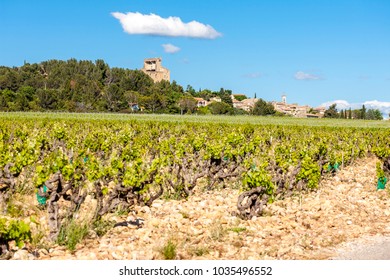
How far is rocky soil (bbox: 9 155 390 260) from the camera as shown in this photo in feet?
24.8

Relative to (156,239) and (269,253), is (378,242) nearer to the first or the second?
(269,253)

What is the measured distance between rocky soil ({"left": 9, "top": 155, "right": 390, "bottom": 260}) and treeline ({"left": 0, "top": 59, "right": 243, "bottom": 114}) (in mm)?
91417

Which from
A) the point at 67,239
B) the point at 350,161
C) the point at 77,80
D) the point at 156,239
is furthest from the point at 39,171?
the point at 77,80

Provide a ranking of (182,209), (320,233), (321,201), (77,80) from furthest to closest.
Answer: (77,80), (321,201), (182,209), (320,233)

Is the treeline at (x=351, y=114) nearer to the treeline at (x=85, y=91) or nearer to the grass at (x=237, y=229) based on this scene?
the treeline at (x=85, y=91)

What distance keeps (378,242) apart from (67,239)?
5.62m

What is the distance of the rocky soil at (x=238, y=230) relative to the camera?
7.57 metres

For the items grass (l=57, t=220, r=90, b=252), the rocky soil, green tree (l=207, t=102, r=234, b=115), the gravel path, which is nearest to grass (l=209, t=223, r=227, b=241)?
the rocky soil

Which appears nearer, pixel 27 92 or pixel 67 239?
pixel 67 239

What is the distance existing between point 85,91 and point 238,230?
383 feet

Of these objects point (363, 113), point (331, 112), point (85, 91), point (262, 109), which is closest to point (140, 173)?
point (85, 91)

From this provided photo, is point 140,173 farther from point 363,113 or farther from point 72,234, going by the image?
point 363,113

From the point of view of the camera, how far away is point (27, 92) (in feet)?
380

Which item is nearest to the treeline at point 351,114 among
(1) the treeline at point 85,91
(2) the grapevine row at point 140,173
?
(1) the treeline at point 85,91
